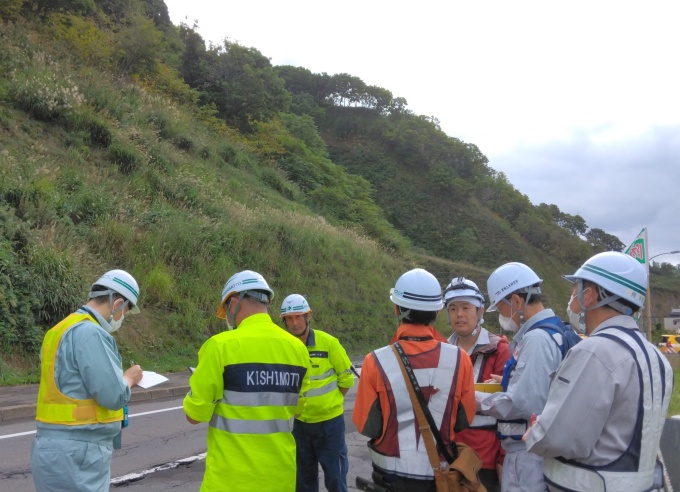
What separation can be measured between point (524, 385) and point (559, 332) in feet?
1.39

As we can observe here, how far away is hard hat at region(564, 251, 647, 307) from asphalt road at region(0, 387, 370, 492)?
4.84m

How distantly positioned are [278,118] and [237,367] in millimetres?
38442

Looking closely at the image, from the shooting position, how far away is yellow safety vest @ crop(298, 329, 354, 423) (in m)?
5.43

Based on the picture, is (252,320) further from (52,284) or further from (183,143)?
(183,143)

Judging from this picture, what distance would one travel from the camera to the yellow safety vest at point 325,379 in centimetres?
543

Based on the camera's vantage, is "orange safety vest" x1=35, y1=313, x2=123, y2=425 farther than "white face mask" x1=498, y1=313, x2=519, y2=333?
No

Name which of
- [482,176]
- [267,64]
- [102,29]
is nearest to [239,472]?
[102,29]

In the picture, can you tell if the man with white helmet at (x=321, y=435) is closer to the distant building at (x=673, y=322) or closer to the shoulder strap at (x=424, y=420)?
the shoulder strap at (x=424, y=420)

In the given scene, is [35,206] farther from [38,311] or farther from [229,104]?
[229,104]

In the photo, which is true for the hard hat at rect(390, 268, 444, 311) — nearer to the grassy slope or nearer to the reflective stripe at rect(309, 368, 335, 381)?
the reflective stripe at rect(309, 368, 335, 381)

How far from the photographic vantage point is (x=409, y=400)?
332 centimetres

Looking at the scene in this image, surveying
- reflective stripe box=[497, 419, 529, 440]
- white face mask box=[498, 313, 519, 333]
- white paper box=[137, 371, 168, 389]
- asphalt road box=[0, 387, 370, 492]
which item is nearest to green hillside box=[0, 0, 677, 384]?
asphalt road box=[0, 387, 370, 492]

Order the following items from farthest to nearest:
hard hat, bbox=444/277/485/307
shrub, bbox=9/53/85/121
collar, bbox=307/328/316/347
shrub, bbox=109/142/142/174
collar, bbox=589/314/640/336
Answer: shrub, bbox=109/142/142/174 < shrub, bbox=9/53/85/121 < collar, bbox=307/328/316/347 < hard hat, bbox=444/277/485/307 < collar, bbox=589/314/640/336

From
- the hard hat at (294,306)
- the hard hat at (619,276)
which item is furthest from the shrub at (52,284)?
the hard hat at (619,276)
